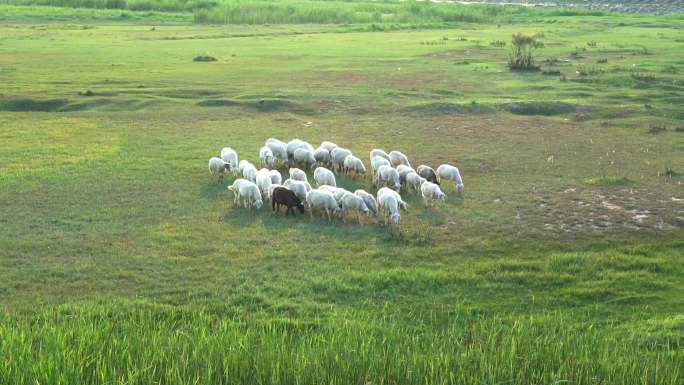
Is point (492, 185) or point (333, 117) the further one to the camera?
point (333, 117)

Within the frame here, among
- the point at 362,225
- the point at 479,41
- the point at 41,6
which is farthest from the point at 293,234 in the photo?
the point at 41,6

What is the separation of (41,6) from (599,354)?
6266 cm

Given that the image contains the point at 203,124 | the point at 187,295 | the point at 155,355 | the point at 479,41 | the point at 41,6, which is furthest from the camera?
the point at 41,6

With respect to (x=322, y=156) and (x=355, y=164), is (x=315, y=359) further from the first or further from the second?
(x=322, y=156)

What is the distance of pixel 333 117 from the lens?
1970 centimetres

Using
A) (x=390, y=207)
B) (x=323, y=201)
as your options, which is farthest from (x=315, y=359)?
(x=323, y=201)

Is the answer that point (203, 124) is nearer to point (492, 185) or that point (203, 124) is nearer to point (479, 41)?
point (492, 185)

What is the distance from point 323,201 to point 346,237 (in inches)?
35.3

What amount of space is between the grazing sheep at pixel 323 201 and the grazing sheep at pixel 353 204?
4.7 inches

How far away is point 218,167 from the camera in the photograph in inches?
533

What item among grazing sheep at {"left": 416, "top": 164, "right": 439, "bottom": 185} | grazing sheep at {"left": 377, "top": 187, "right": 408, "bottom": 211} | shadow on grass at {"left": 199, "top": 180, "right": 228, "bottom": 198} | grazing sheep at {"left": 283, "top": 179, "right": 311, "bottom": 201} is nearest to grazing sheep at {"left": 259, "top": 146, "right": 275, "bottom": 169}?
shadow on grass at {"left": 199, "top": 180, "right": 228, "bottom": 198}

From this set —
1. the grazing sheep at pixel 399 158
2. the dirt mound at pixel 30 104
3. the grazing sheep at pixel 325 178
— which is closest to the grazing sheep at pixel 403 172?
the grazing sheep at pixel 399 158

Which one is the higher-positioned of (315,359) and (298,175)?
(315,359)

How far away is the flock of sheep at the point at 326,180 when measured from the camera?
11.3 metres
